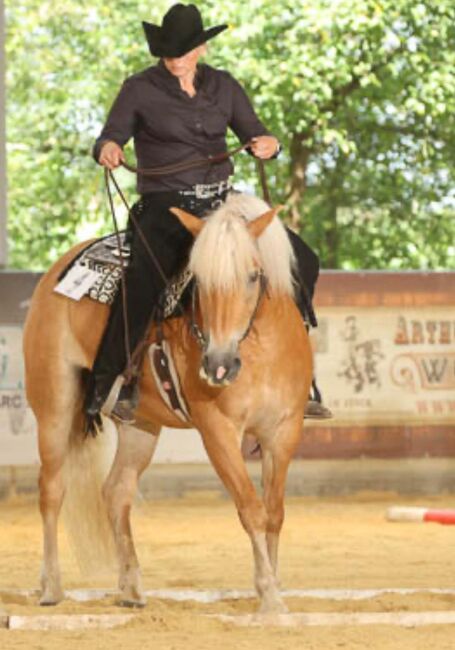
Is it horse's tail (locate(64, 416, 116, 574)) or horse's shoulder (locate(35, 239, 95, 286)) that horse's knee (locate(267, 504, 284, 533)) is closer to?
horse's tail (locate(64, 416, 116, 574))

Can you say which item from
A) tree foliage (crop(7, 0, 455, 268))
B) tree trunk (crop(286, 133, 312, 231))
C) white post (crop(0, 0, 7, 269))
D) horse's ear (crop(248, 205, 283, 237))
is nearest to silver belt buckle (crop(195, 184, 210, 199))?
horse's ear (crop(248, 205, 283, 237))

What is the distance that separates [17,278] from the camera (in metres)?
13.0

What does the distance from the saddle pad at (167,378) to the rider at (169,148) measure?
109mm

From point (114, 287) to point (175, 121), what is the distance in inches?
32.5

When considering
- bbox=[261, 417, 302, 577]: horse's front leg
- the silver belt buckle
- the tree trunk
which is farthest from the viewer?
the tree trunk

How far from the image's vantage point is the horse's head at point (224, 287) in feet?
22.6

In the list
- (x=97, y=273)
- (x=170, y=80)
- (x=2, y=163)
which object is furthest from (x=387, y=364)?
(x=170, y=80)

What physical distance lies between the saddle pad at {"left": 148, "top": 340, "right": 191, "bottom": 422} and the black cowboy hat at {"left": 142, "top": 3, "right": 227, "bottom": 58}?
4.19 ft

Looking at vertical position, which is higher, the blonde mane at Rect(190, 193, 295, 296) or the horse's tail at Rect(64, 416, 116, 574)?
the blonde mane at Rect(190, 193, 295, 296)

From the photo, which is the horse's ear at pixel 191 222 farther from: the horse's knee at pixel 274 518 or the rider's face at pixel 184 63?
the horse's knee at pixel 274 518

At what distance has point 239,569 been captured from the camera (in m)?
9.65

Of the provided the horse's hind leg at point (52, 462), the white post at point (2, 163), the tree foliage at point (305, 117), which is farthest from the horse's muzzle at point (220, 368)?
the tree foliage at point (305, 117)

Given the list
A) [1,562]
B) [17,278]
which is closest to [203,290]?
[1,562]

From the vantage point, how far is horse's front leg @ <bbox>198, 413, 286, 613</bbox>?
23.5 ft
